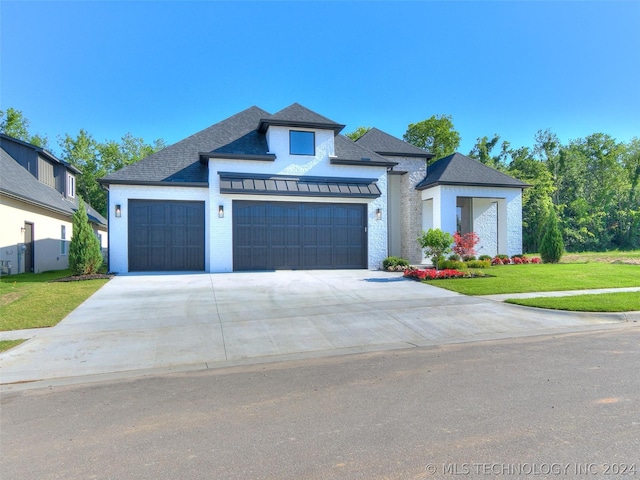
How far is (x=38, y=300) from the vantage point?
9.41m

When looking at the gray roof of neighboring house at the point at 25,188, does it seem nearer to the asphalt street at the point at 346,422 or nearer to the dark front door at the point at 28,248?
the dark front door at the point at 28,248

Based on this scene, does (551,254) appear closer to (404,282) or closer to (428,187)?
(428,187)

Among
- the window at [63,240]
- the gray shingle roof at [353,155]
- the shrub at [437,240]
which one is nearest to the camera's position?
the shrub at [437,240]

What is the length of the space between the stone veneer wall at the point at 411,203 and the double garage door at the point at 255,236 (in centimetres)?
467

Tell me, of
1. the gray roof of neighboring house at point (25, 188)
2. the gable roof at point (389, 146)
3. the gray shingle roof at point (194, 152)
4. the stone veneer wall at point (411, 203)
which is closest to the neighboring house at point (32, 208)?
the gray roof of neighboring house at point (25, 188)

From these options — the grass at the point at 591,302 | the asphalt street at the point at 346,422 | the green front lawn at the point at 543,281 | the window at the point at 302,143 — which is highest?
the window at the point at 302,143

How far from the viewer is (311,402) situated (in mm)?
3994

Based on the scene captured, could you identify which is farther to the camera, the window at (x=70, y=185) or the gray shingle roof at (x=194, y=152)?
the window at (x=70, y=185)

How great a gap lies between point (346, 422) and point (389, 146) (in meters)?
19.1

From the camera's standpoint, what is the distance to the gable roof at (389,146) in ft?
66.9

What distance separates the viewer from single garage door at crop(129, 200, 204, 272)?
15.5 m

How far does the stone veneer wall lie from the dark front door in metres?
17.9

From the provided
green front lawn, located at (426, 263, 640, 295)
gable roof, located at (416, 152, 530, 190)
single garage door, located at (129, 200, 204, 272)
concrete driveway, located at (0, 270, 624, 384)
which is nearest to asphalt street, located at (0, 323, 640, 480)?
concrete driveway, located at (0, 270, 624, 384)

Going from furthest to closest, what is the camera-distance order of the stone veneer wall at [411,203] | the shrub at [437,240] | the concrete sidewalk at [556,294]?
the stone veneer wall at [411,203], the shrub at [437,240], the concrete sidewalk at [556,294]
